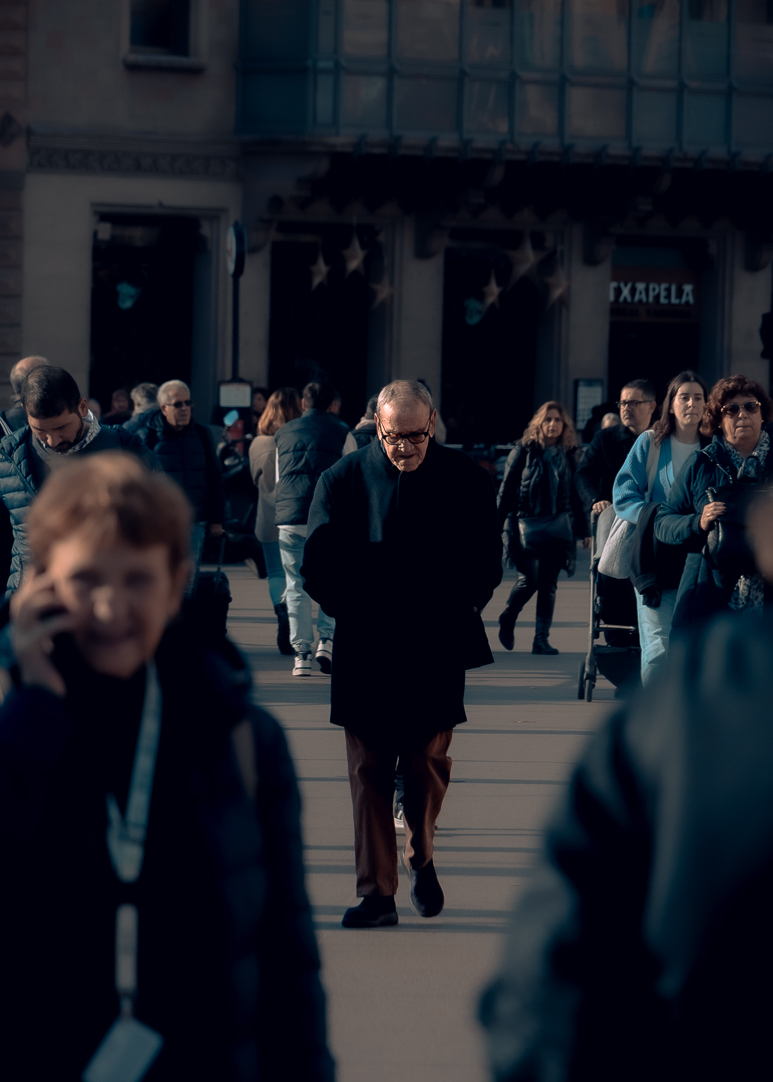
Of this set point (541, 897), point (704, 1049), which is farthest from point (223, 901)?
point (704, 1049)

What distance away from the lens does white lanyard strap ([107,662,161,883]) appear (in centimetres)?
Answer: 212

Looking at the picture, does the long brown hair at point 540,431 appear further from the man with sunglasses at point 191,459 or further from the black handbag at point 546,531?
the man with sunglasses at point 191,459

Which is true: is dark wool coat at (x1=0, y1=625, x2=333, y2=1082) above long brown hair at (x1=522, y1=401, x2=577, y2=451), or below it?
below

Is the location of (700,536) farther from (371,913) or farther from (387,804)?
(371,913)

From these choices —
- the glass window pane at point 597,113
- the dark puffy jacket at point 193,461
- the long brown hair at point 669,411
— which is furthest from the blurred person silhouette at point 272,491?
the glass window pane at point 597,113

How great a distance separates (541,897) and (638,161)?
21528mm

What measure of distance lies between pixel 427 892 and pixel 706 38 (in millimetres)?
19771

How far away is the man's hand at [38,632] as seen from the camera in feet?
6.84

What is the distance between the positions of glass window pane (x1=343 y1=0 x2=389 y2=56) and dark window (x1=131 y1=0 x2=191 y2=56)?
2.19 metres

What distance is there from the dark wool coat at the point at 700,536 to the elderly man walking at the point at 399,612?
125 cm

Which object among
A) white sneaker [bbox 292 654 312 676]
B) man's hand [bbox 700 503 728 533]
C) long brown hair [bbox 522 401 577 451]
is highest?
long brown hair [bbox 522 401 577 451]

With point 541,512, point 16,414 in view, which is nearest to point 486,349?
point 541,512

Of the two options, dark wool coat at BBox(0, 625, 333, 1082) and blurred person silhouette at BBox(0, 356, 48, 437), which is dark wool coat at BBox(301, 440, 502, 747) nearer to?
blurred person silhouette at BBox(0, 356, 48, 437)

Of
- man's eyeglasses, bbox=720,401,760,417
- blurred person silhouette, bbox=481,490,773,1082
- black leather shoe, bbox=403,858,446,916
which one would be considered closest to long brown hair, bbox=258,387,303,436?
man's eyeglasses, bbox=720,401,760,417
